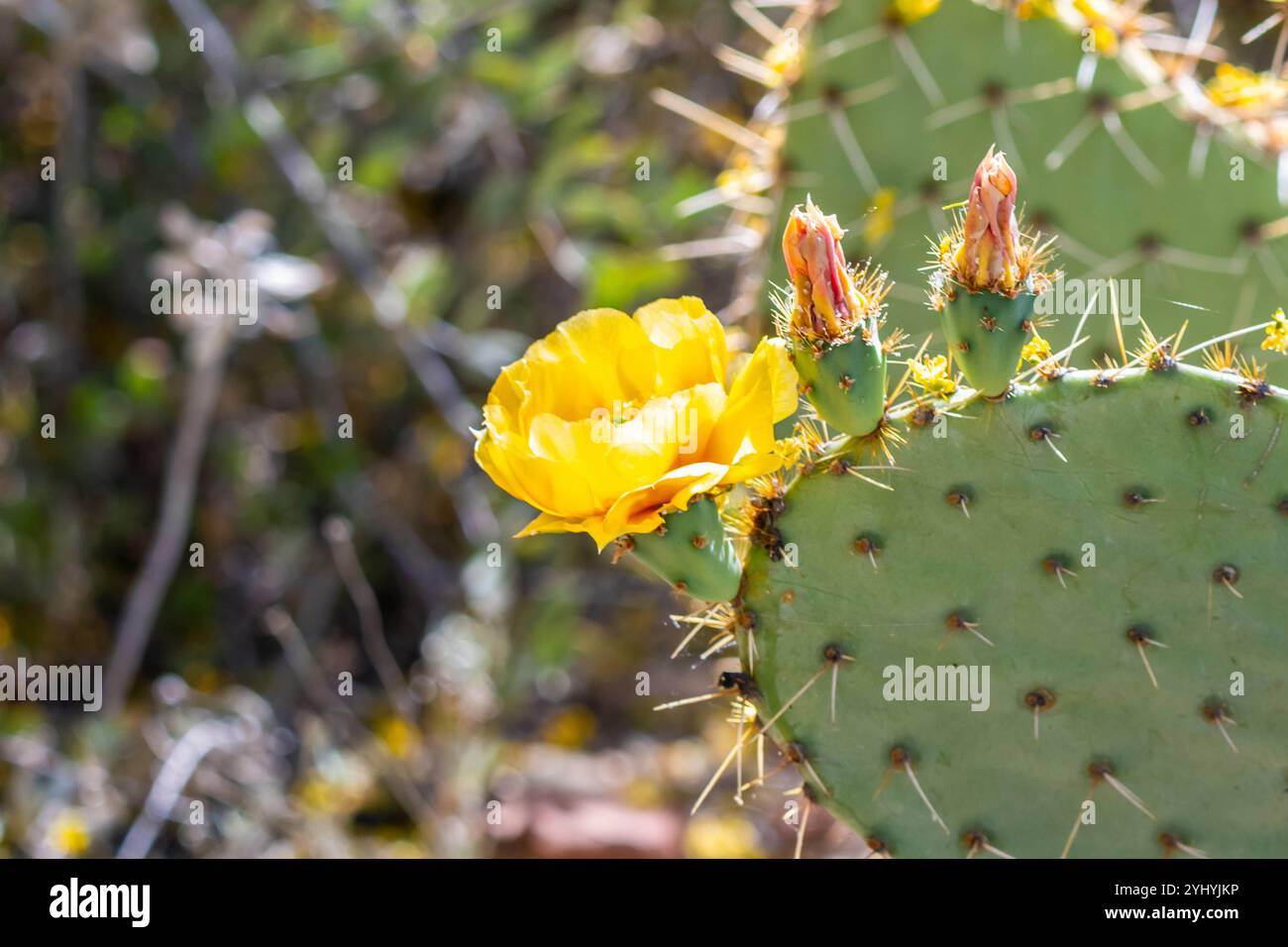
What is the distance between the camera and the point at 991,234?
109 cm

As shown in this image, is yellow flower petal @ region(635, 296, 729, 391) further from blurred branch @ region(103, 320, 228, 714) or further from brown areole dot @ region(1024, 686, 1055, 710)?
blurred branch @ region(103, 320, 228, 714)

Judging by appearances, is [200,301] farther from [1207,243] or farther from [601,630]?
[1207,243]

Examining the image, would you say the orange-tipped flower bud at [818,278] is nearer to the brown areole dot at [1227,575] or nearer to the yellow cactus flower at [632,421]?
the yellow cactus flower at [632,421]

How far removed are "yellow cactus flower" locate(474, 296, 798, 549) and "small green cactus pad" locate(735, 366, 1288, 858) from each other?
144 millimetres

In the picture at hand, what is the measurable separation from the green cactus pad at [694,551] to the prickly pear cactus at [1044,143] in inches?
29.1

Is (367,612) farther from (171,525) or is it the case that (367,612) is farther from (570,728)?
(570,728)

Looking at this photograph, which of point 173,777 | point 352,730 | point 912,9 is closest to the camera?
point 912,9

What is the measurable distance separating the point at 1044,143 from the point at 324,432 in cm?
187

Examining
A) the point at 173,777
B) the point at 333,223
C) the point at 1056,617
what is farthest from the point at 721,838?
the point at 1056,617

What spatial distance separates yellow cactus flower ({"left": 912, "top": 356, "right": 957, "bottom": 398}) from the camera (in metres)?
1.17

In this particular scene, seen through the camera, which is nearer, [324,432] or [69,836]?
[69,836]

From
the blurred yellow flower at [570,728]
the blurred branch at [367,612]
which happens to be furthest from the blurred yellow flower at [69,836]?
the blurred yellow flower at [570,728]

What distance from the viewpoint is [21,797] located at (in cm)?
238

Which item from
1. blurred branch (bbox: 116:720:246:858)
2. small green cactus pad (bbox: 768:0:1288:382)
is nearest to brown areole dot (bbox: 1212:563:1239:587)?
small green cactus pad (bbox: 768:0:1288:382)
